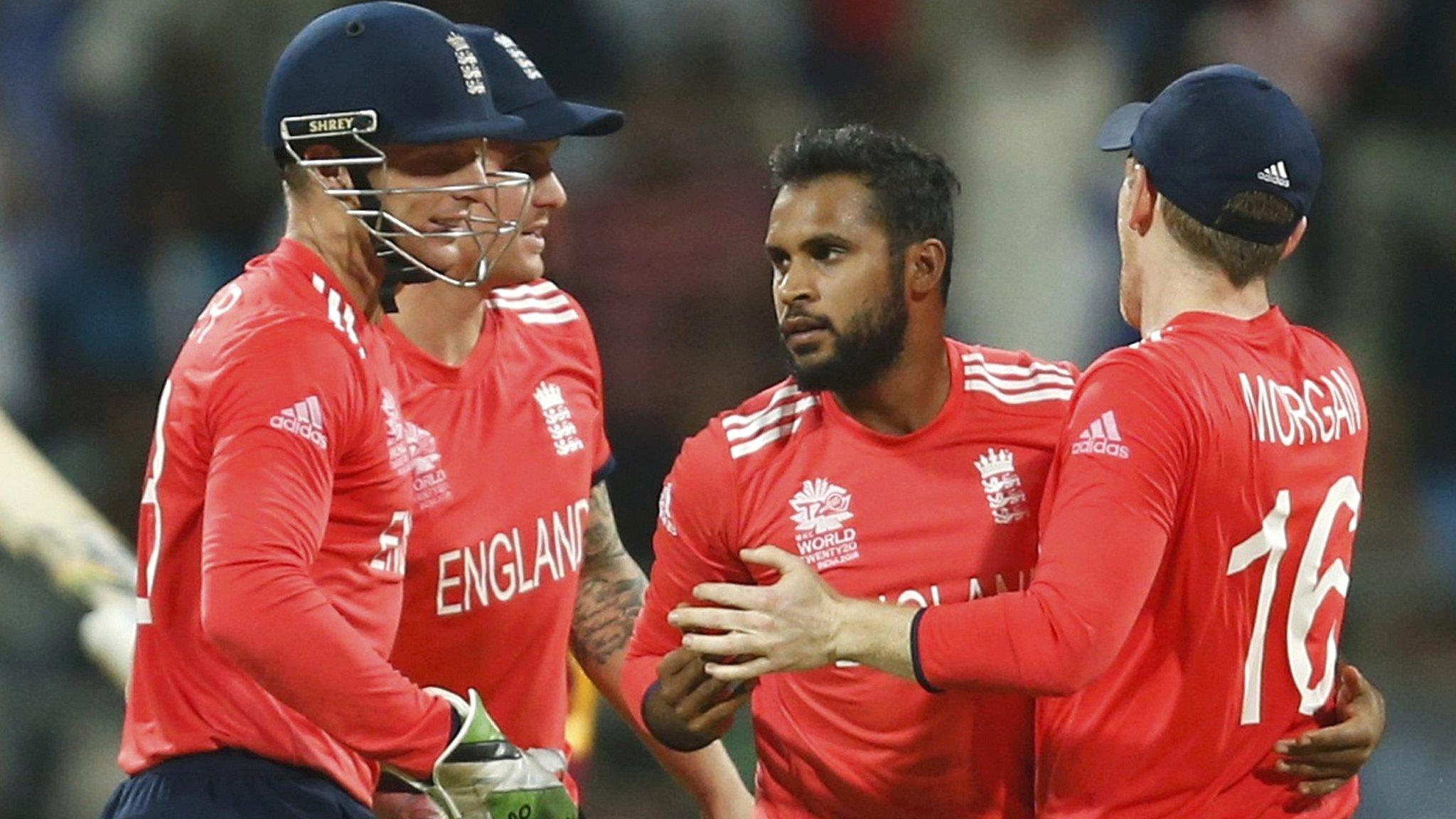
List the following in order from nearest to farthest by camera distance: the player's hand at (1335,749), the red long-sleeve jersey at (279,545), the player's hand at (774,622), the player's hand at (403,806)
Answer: the red long-sleeve jersey at (279,545) → the player's hand at (774,622) → the player's hand at (1335,749) → the player's hand at (403,806)

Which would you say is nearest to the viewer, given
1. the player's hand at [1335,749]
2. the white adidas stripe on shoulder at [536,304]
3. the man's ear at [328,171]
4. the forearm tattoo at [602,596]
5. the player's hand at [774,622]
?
the player's hand at [774,622]

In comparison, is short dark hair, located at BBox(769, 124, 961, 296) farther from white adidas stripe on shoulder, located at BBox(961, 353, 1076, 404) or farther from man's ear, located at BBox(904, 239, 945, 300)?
white adidas stripe on shoulder, located at BBox(961, 353, 1076, 404)

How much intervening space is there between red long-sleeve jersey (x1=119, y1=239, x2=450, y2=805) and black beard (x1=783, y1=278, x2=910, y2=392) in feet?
2.22

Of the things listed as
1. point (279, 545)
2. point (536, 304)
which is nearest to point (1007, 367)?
point (536, 304)

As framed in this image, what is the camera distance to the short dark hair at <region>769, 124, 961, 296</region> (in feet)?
11.4

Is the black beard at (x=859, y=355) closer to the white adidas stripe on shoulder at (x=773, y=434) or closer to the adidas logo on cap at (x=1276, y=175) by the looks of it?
the white adidas stripe on shoulder at (x=773, y=434)

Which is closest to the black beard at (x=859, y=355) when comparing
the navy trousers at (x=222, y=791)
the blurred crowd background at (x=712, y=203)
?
the navy trousers at (x=222, y=791)

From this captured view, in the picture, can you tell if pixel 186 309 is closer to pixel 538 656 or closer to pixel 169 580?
pixel 538 656

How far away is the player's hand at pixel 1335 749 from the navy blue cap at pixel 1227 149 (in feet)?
2.45

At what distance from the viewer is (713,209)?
23.4ft

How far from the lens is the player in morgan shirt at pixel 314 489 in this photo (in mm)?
2873

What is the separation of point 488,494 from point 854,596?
2.58ft

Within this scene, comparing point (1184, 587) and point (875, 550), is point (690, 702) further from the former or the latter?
point (1184, 587)

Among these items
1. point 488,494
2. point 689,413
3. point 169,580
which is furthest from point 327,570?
point 689,413
